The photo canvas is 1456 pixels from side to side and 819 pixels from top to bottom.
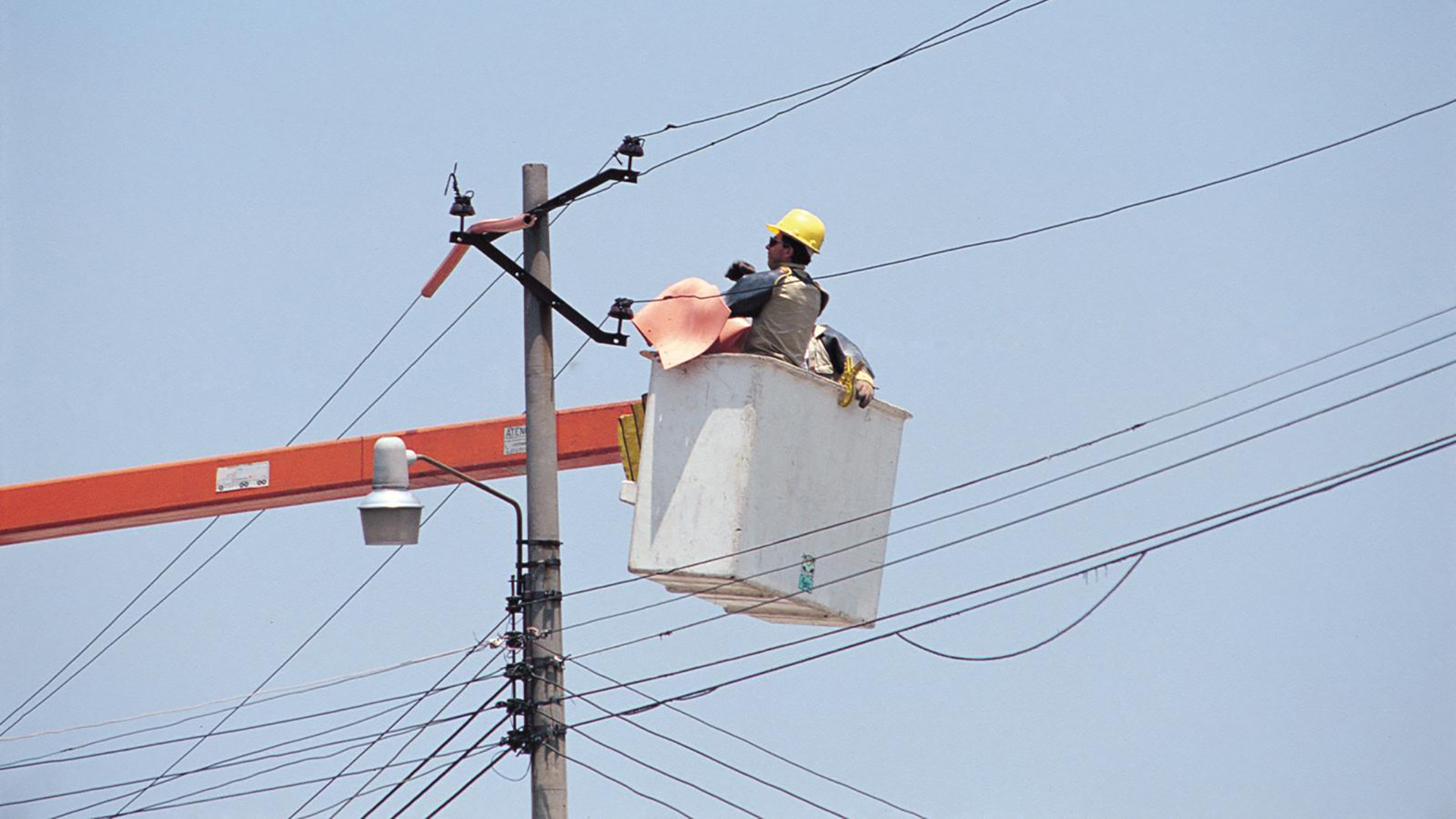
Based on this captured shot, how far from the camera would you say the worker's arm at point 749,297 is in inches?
562

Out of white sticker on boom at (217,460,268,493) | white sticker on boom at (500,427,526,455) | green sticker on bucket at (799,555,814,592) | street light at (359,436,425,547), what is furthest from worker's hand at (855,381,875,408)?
white sticker on boom at (217,460,268,493)

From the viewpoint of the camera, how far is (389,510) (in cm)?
1430

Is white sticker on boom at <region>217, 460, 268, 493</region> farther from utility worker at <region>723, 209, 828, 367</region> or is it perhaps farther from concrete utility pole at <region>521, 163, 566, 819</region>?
utility worker at <region>723, 209, 828, 367</region>

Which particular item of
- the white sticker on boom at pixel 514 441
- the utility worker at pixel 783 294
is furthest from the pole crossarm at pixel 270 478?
the utility worker at pixel 783 294

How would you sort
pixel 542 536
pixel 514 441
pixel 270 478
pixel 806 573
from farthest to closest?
1. pixel 270 478
2. pixel 514 441
3. pixel 542 536
4. pixel 806 573

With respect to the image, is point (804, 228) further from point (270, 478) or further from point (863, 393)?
point (270, 478)

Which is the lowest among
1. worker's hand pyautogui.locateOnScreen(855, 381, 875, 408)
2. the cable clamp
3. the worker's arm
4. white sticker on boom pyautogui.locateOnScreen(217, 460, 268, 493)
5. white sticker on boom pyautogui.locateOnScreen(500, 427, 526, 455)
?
A: the cable clamp

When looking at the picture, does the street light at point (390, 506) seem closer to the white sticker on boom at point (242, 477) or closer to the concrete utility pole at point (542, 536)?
the concrete utility pole at point (542, 536)

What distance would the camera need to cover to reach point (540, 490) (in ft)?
49.5

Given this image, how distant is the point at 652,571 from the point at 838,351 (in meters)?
1.87

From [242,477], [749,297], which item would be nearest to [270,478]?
[242,477]

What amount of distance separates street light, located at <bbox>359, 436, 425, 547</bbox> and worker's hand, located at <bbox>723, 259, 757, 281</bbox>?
2.29 meters

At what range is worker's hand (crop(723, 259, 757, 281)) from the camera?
14.7 m

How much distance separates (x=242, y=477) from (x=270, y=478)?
34cm
